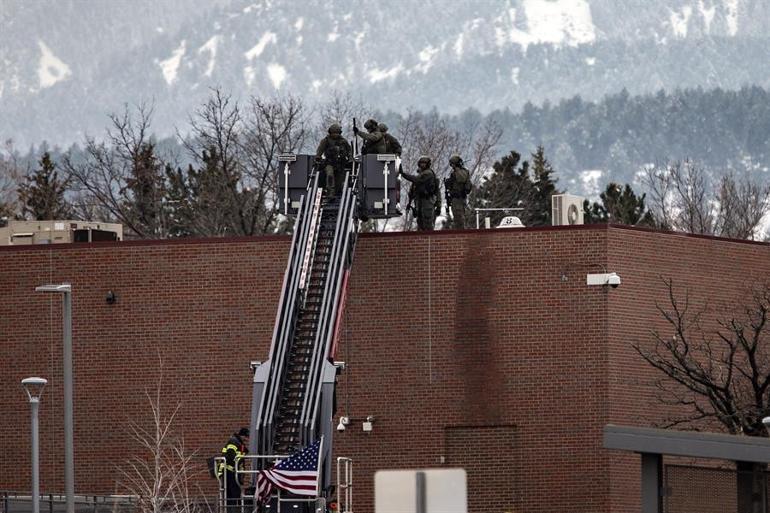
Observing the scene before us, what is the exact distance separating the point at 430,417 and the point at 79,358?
754cm

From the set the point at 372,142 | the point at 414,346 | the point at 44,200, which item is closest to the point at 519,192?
the point at 44,200

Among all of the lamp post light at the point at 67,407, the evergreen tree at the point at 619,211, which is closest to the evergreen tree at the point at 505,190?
the evergreen tree at the point at 619,211

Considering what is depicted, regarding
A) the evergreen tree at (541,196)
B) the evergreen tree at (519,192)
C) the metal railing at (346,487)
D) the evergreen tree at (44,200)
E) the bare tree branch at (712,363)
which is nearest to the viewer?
the metal railing at (346,487)

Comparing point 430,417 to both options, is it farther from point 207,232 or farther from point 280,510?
point 207,232

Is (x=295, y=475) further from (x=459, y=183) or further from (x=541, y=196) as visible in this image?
(x=541, y=196)

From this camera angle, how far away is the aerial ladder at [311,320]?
38.7m

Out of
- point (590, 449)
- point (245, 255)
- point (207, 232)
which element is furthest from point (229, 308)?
point (207, 232)

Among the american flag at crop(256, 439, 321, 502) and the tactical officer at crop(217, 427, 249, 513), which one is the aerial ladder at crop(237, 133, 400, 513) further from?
the tactical officer at crop(217, 427, 249, 513)

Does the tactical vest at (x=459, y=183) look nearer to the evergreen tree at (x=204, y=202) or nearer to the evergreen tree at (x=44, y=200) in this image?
the evergreen tree at (x=204, y=202)

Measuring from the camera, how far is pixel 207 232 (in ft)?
264

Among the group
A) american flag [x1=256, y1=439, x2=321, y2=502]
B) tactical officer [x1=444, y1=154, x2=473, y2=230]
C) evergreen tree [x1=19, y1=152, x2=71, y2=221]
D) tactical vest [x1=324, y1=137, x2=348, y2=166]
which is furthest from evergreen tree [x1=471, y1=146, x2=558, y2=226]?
american flag [x1=256, y1=439, x2=321, y2=502]

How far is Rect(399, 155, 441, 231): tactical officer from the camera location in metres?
45.4

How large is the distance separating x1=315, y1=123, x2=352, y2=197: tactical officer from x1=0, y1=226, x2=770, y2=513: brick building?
5.72 feet

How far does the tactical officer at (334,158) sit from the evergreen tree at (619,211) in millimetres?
39884
